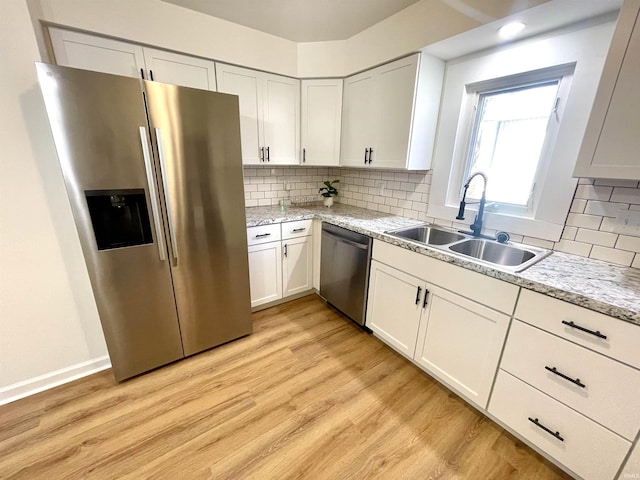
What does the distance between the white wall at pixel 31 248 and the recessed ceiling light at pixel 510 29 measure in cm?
A: 259

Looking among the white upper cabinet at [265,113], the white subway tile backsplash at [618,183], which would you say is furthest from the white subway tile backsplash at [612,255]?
the white upper cabinet at [265,113]

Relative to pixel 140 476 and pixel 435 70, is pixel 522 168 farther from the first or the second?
pixel 140 476

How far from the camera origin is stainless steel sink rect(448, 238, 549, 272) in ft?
5.21

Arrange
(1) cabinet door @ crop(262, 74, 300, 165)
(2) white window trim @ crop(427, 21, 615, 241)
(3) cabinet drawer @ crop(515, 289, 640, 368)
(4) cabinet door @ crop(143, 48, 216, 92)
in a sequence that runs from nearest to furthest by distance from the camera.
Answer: (3) cabinet drawer @ crop(515, 289, 640, 368) → (2) white window trim @ crop(427, 21, 615, 241) → (4) cabinet door @ crop(143, 48, 216, 92) → (1) cabinet door @ crop(262, 74, 300, 165)

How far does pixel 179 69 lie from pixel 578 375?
9.95 feet

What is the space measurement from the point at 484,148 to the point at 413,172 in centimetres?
56

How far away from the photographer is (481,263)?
54.1 inches

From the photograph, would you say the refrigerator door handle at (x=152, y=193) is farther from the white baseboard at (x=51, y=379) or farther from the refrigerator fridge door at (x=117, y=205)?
the white baseboard at (x=51, y=379)

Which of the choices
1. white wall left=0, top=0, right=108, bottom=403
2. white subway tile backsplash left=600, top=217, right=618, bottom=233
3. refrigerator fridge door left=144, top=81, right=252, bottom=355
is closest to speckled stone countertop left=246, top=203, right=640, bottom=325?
white subway tile backsplash left=600, top=217, right=618, bottom=233

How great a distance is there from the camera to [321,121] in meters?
2.58

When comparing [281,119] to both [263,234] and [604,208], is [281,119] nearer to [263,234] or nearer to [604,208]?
[263,234]

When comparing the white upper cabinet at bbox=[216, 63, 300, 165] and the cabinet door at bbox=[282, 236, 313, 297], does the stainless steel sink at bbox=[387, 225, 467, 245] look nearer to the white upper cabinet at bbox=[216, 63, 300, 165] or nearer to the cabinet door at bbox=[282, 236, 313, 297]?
the cabinet door at bbox=[282, 236, 313, 297]

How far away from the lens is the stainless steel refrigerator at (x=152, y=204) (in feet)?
4.33

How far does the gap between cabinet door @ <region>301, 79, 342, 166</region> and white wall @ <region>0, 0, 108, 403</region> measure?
1.87m
